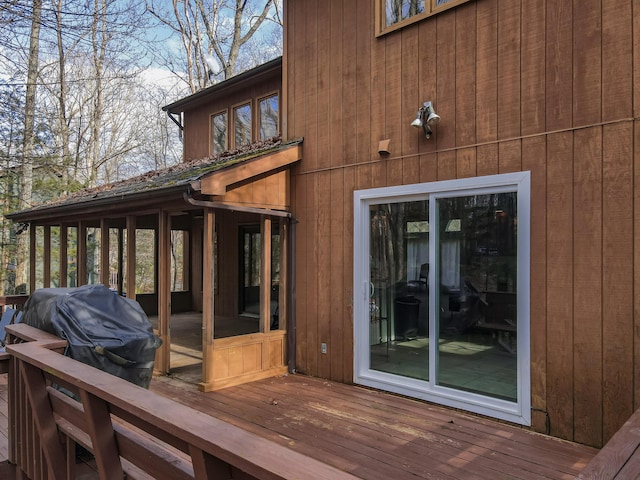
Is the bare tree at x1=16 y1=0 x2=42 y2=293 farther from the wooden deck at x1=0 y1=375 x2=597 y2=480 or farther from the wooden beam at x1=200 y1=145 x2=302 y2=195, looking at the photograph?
the wooden deck at x1=0 y1=375 x2=597 y2=480

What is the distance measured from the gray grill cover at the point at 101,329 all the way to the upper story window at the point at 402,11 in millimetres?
3707

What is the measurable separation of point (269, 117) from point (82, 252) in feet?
13.1

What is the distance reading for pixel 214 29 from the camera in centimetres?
1666

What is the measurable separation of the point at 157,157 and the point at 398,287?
1762 cm

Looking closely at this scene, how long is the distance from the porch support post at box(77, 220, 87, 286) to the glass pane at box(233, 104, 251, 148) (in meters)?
3.22

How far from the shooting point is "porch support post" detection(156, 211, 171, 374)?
5.65 meters

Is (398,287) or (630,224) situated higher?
(630,224)

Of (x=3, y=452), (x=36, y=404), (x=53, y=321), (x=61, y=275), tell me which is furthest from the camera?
(x=61, y=275)

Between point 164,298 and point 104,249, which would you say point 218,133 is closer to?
point 104,249

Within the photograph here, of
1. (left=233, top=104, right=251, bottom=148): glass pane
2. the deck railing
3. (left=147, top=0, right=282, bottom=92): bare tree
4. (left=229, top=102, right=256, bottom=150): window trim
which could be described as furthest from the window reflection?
(left=147, top=0, right=282, bottom=92): bare tree

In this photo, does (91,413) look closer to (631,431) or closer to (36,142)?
(631,431)

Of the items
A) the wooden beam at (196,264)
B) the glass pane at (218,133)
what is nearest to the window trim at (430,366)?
the glass pane at (218,133)

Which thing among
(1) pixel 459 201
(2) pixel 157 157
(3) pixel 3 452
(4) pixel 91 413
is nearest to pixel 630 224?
(1) pixel 459 201

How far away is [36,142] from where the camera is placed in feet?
39.4
